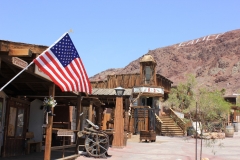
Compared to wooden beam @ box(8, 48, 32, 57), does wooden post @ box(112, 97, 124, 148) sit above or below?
below

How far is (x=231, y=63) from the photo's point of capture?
10331cm

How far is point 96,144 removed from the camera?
38.9 feet

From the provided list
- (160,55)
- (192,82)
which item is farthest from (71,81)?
(160,55)

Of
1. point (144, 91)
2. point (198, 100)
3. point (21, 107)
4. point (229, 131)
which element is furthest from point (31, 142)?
point (229, 131)

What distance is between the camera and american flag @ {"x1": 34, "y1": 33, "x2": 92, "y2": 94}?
6.85 metres

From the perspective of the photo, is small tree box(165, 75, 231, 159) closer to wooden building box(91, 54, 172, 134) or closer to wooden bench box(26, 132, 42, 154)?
wooden building box(91, 54, 172, 134)

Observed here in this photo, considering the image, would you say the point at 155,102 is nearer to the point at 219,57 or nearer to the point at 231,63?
the point at 231,63

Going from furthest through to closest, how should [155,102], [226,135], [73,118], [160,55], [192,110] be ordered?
1. [160,55]
2. [155,102]
3. [226,135]
4. [192,110]
5. [73,118]

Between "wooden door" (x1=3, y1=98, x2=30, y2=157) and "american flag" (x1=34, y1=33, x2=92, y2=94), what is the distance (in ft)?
12.6

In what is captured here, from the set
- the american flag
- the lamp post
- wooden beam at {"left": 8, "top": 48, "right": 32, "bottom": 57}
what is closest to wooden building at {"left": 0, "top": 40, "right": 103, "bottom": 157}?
the american flag

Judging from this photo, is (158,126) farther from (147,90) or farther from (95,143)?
(95,143)

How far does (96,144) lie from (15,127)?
3.18 metres

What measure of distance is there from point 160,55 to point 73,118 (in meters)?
112

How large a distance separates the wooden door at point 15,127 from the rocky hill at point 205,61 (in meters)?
83.4
